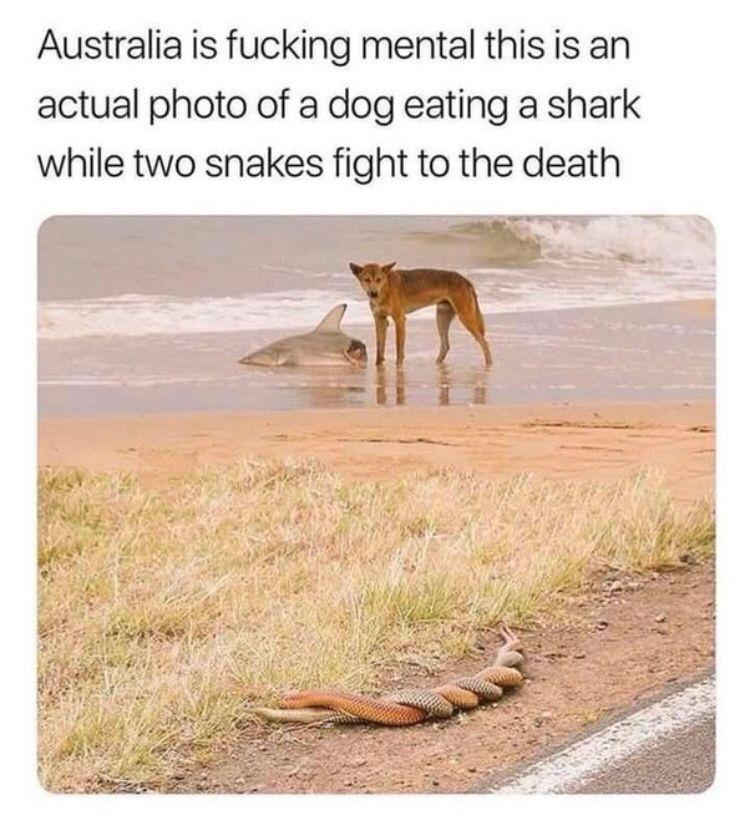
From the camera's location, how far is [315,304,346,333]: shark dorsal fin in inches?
249

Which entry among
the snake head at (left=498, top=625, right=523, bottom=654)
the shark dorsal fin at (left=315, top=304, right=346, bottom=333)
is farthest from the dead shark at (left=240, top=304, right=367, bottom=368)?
the snake head at (left=498, top=625, right=523, bottom=654)

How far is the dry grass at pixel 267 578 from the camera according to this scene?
602cm

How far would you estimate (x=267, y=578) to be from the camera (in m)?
6.29

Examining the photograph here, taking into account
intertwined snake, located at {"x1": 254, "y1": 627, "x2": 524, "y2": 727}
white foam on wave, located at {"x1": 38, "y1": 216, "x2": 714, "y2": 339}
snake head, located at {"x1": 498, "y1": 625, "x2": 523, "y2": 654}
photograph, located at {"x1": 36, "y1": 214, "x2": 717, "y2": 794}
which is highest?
white foam on wave, located at {"x1": 38, "y1": 216, "x2": 714, "y2": 339}

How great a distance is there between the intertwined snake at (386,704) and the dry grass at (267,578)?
0.06 metres

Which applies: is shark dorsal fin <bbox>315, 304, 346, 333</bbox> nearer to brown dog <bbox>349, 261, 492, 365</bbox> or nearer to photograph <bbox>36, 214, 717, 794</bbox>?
photograph <bbox>36, 214, 717, 794</bbox>

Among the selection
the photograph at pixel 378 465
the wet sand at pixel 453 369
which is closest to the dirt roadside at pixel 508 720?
the photograph at pixel 378 465

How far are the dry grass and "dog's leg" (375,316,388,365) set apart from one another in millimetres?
441

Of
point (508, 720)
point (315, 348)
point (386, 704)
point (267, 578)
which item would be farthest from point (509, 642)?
point (315, 348)

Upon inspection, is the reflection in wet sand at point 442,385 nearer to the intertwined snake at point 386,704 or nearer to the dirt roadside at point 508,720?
the dirt roadside at point 508,720

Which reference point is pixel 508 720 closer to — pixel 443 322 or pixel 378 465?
pixel 378 465

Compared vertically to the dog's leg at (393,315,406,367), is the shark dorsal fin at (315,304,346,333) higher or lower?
higher

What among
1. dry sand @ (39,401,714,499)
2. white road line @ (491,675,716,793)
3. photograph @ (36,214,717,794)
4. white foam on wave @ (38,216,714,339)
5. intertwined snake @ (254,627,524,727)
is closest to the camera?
white road line @ (491,675,716,793)
